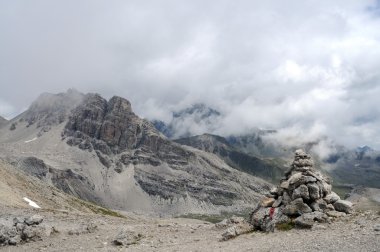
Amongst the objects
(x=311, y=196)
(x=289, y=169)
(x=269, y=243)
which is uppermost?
(x=289, y=169)

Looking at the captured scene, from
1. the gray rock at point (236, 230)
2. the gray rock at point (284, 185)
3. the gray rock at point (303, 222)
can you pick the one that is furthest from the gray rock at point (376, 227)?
the gray rock at point (236, 230)

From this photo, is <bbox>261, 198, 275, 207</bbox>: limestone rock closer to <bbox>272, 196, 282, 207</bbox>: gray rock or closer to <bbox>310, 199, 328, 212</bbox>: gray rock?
<bbox>272, 196, 282, 207</bbox>: gray rock

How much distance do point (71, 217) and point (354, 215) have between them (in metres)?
26.5

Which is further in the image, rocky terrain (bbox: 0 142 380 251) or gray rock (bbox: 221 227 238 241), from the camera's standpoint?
gray rock (bbox: 221 227 238 241)

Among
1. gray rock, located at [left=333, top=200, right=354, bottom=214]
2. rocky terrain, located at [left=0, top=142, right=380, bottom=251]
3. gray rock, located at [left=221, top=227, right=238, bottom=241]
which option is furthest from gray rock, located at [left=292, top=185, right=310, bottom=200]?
gray rock, located at [left=221, top=227, right=238, bottom=241]

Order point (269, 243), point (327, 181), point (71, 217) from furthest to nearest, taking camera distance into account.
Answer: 1. point (71, 217)
2. point (327, 181)
3. point (269, 243)

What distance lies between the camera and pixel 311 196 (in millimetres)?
36844

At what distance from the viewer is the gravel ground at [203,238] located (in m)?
27.8

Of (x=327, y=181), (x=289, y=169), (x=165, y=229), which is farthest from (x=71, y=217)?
(x=327, y=181)

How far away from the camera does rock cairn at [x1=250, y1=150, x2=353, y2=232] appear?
3460 cm

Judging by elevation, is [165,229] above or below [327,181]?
below

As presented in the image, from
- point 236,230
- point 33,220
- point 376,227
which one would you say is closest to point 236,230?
point 236,230

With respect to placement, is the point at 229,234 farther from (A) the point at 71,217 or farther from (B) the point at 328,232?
(A) the point at 71,217

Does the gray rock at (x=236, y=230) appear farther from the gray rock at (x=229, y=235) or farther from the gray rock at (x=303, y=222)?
the gray rock at (x=303, y=222)
